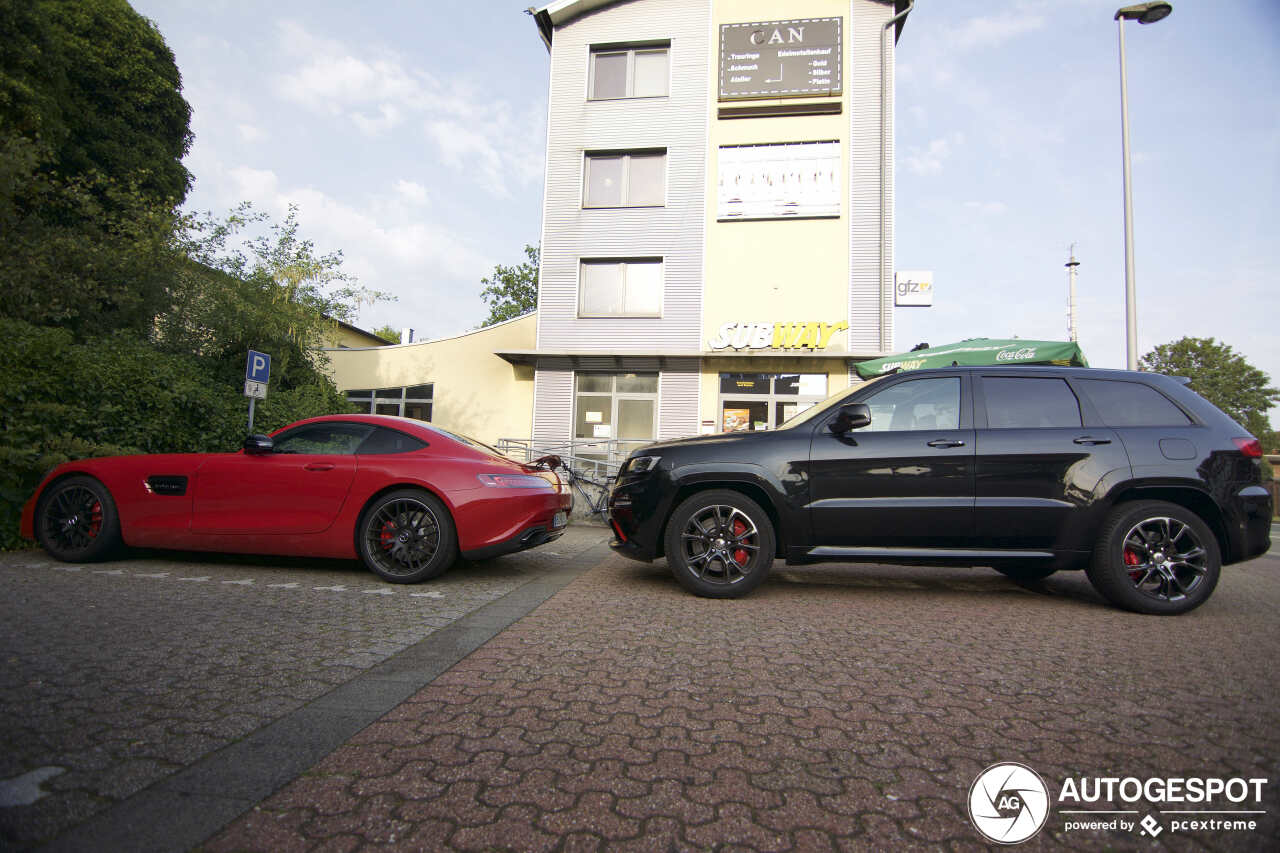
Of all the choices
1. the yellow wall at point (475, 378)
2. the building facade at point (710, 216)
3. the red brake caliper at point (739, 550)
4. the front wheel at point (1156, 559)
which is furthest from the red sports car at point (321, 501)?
the yellow wall at point (475, 378)

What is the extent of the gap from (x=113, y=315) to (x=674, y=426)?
12067mm

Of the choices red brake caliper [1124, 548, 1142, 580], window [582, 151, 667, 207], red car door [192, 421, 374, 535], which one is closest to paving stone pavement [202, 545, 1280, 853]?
red brake caliper [1124, 548, 1142, 580]

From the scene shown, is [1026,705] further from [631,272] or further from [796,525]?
[631,272]

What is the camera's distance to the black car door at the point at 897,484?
445 cm

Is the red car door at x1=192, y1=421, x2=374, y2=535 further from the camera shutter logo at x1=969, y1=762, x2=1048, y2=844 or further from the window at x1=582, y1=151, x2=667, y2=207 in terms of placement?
the window at x1=582, y1=151, x2=667, y2=207

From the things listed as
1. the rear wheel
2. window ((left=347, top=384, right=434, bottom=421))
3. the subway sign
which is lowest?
the rear wheel

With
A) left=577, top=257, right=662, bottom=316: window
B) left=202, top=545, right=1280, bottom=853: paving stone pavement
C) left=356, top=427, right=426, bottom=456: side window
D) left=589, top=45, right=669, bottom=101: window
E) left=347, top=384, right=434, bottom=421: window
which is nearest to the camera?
left=202, top=545, right=1280, bottom=853: paving stone pavement

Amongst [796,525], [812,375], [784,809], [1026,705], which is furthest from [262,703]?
[812,375]

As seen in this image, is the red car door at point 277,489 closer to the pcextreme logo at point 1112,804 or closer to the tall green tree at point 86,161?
the pcextreme logo at point 1112,804

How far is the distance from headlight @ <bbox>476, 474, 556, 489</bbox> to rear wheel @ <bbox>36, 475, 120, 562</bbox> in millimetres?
3183

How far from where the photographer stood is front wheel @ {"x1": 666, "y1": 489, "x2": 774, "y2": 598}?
4.56m

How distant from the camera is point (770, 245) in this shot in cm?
1645

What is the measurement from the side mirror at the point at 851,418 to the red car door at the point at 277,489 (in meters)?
3.74

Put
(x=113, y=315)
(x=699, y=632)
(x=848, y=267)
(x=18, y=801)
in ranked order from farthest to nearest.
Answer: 1. (x=848, y=267)
2. (x=113, y=315)
3. (x=699, y=632)
4. (x=18, y=801)
